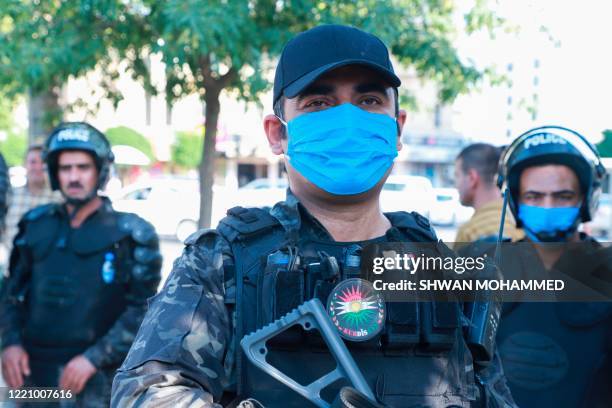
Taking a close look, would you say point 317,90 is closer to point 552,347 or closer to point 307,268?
point 307,268

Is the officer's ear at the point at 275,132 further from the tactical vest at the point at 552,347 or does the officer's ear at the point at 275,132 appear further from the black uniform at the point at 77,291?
the black uniform at the point at 77,291

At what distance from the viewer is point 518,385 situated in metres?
2.41

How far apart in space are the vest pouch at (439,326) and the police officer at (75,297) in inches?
79.9

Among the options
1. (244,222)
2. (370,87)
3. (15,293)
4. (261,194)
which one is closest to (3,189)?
(15,293)

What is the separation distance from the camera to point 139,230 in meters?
3.48

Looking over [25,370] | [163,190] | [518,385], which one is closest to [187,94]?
[25,370]

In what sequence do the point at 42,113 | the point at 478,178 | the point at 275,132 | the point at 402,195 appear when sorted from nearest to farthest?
the point at 275,132 < the point at 478,178 < the point at 42,113 < the point at 402,195

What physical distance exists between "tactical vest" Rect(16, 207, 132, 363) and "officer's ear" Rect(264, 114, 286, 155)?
1.79 metres

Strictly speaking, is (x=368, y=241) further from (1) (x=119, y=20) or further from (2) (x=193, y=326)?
(1) (x=119, y=20)

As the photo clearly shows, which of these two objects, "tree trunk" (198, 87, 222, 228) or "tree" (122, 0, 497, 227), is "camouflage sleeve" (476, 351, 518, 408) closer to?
"tree" (122, 0, 497, 227)

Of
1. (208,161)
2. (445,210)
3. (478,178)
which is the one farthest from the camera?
(445,210)

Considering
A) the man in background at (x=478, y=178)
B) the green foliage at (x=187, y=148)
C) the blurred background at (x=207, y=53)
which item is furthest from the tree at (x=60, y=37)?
the green foliage at (x=187, y=148)

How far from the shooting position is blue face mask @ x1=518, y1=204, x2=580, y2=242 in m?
2.69

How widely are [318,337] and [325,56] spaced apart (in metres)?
0.66
